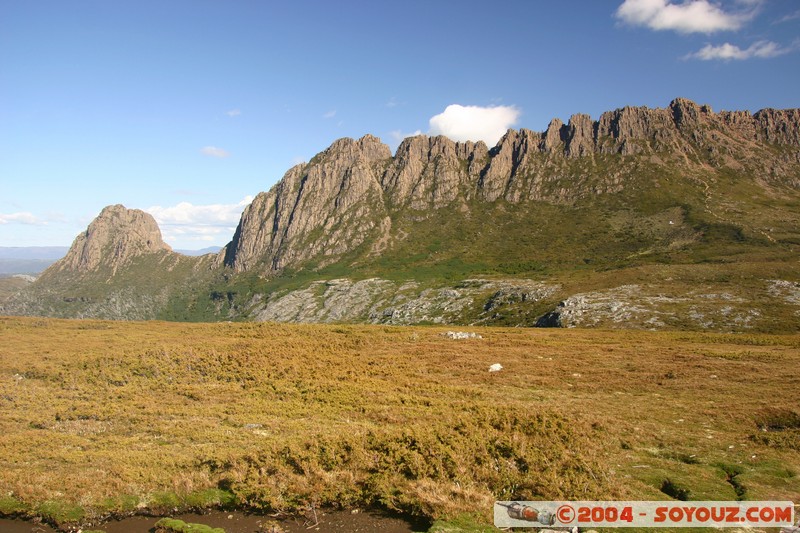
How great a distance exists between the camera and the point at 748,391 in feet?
90.7

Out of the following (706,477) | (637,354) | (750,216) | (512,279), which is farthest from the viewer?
(750,216)

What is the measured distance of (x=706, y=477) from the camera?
15219 mm

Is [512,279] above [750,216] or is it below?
below

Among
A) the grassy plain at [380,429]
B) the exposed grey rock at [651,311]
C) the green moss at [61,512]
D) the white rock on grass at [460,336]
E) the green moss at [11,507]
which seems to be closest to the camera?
the green moss at [61,512]

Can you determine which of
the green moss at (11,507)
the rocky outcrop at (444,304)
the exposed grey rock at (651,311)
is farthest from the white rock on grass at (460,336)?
the rocky outcrop at (444,304)

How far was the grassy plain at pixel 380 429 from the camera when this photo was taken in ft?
46.1

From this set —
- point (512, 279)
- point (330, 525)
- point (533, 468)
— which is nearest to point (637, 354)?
point (533, 468)

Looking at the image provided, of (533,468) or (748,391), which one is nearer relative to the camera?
(533,468)

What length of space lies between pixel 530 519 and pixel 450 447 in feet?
16.0

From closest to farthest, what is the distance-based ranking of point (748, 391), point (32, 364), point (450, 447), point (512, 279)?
point (450, 447)
point (748, 391)
point (32, 364)
point (512, 279)

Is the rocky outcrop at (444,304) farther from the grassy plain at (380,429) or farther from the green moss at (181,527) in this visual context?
the green moss at (181,527)

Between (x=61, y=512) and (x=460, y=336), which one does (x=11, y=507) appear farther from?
(x=460, y=336)

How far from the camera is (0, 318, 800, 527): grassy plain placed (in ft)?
46.1

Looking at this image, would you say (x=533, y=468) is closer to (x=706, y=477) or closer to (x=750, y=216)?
(x=706, y=477)
